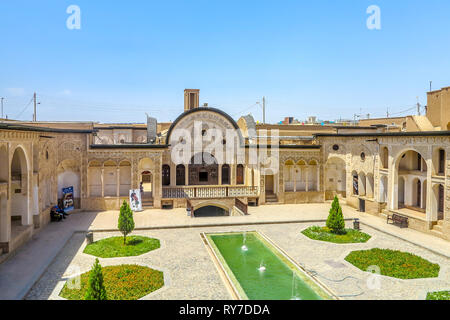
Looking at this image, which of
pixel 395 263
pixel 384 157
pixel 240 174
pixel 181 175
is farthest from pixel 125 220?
pixel 384 157

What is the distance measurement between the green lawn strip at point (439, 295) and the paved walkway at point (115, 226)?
4.73 meters

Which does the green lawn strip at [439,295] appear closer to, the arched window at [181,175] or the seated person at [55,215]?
the seated person at [55,215]

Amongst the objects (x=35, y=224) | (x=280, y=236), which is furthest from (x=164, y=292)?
(x=35, y=224)

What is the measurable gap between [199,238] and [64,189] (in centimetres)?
1072

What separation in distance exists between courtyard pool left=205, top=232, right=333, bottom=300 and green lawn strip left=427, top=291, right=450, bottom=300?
331cm

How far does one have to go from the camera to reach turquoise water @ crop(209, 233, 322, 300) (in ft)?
39.9

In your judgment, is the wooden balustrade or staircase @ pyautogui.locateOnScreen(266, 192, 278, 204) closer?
the wooden balustrade

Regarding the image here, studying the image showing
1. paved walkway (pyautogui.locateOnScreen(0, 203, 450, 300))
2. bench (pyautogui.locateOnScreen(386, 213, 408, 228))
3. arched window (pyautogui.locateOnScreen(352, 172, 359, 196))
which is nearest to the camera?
paved walkway (pyautogui.locateOnScreen(0, 203, 450, 300))

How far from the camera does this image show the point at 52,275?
1345 centimetres

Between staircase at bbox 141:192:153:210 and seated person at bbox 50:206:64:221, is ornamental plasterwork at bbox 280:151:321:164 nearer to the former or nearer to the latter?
staircase at bbox 141:192:153:210

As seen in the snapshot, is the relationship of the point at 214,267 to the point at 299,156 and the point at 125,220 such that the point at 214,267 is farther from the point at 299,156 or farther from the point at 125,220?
the point at 299,156

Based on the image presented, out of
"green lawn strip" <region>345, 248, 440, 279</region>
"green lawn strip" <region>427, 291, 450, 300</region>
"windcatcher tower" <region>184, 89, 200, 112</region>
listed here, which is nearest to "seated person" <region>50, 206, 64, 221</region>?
"windcatcher tower" <region>184, 89, 200, 112</region>
